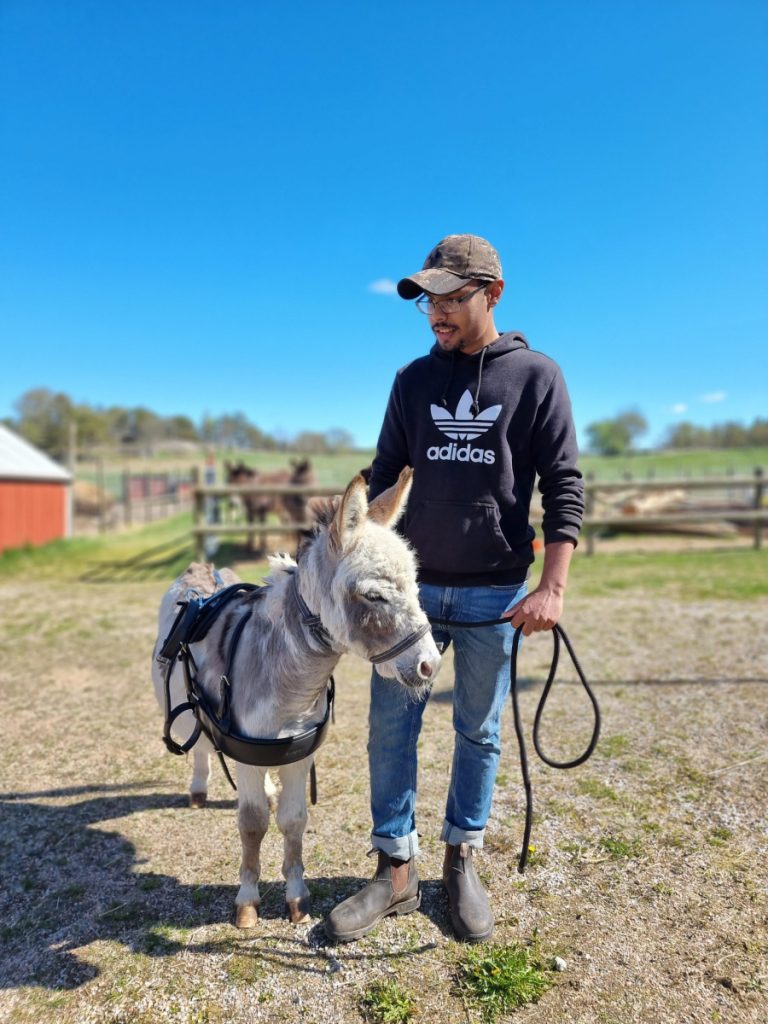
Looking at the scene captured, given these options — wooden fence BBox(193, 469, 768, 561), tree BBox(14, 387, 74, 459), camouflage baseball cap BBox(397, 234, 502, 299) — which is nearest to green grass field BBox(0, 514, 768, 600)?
wooden fence BBox(193, 469, 768, 561)

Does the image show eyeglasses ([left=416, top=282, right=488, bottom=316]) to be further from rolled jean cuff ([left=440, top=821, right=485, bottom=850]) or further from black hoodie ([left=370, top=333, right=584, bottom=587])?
rolled jean cuff ([left=440, top=821, right=485, bottom=850])

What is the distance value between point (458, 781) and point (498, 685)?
1.53 ft

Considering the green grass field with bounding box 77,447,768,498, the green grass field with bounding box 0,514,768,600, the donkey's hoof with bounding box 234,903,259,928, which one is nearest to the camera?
the donkey's hoof with bounding box 234,903,259,928

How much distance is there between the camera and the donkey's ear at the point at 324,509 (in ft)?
7.15

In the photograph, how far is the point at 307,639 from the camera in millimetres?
2207

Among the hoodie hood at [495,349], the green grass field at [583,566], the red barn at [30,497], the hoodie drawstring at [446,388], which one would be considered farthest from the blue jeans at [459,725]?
the red barn at [30,497]

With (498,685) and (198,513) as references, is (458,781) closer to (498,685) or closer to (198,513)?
(498,685)

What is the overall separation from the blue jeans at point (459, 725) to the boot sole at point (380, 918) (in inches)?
8.3

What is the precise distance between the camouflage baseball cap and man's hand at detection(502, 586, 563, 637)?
1221 millimetres

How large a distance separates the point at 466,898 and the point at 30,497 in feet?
46.9

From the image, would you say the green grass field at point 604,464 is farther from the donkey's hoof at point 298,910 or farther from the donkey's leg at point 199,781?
the donkey's hoof at point 298,910

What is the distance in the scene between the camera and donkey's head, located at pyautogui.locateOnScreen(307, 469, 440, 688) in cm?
197

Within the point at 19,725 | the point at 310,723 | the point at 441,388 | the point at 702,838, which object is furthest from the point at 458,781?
the point at 19,725

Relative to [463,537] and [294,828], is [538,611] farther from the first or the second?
[294,828]
